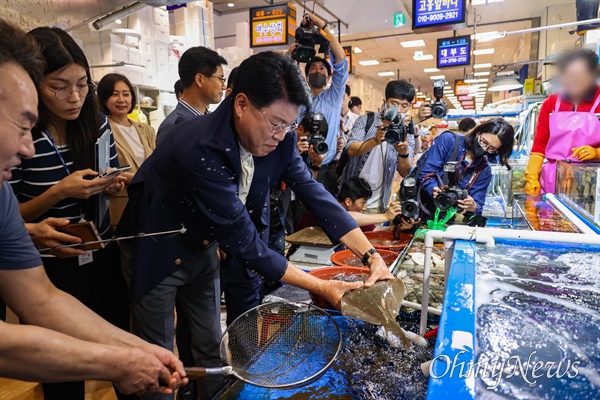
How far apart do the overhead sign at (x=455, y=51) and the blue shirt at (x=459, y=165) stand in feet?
23.4

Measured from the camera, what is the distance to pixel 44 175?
165 cm

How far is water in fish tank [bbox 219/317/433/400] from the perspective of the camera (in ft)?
3.92

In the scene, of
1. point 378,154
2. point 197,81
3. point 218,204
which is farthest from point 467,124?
point 218,204

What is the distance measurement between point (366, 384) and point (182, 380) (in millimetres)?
525

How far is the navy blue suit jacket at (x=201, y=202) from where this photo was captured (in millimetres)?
1385

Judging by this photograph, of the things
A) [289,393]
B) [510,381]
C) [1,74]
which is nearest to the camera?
[510,381]

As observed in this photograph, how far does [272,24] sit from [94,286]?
22.9 feet

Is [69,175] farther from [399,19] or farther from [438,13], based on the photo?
[399,19]

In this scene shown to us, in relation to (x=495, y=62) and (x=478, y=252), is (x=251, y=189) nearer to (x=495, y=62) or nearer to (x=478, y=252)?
(x=478, y=252)

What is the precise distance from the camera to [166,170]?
1.50 meters

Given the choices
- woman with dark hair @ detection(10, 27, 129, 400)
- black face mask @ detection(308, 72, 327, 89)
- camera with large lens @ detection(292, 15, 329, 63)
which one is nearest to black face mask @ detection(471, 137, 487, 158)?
black face mask @ detection(308, 72, 327, 89)

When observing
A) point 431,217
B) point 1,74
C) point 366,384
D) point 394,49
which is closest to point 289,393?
point 366,384

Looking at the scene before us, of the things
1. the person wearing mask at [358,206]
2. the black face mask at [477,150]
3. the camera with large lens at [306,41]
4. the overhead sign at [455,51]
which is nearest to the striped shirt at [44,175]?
the person wearing mask at [358,206]

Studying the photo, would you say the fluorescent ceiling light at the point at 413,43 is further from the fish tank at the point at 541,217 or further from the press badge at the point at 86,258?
the press badge at the point at 86,258
